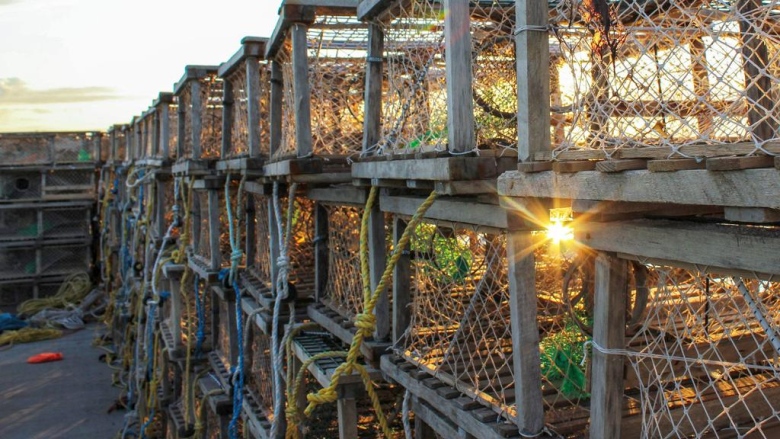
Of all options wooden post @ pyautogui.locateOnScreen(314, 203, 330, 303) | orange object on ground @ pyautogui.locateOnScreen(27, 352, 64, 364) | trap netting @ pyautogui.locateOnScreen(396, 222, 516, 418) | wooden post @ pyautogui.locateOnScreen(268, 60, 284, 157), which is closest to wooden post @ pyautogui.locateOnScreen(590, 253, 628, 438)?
trap netting @ pyautogui.locateOnScreen(396, 222, 516, 418)

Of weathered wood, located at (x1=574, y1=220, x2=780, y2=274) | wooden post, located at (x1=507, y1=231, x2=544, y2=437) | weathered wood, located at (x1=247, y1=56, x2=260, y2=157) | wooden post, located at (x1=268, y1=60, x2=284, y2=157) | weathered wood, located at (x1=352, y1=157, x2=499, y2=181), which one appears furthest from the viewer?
weathered wood, located at (x1=247, y1=56, x2=260, y2=157)

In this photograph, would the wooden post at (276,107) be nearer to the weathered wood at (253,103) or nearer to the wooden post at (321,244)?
the weathered wood at (253,103)

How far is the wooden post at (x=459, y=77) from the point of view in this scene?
8.11 ft

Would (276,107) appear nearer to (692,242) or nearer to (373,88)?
(373,88)

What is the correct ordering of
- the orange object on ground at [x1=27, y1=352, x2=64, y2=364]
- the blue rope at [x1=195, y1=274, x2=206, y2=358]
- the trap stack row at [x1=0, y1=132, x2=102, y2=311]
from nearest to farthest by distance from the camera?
the blue rope at [x1=195, y1=274, x2=206, y2=358], the orange object on ground at [x1=27, y1=352, x2=64, y2=364], the trap stack row at [x1=0, y1=132, x2=102, y2=311]

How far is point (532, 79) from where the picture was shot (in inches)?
82.0

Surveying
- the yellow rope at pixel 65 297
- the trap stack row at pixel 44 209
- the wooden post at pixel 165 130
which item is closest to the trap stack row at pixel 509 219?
the wooden post at pixel 165 130

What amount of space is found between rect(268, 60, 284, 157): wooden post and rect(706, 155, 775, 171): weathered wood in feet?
11.8

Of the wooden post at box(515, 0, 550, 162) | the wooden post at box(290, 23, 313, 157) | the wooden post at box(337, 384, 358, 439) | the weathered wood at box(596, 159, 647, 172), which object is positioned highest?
the wooden post at box(290, 23, 313, 157)

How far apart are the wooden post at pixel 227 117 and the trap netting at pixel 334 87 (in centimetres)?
174

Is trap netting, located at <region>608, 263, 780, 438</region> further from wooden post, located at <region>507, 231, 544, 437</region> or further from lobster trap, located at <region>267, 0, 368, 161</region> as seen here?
lobster trap, located at <region>267, 0, 368, 161</region>

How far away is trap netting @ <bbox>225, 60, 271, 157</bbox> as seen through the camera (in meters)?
5.34

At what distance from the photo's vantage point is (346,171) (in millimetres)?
4305

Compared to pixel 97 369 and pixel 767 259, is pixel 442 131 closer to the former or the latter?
pixel 767 259
